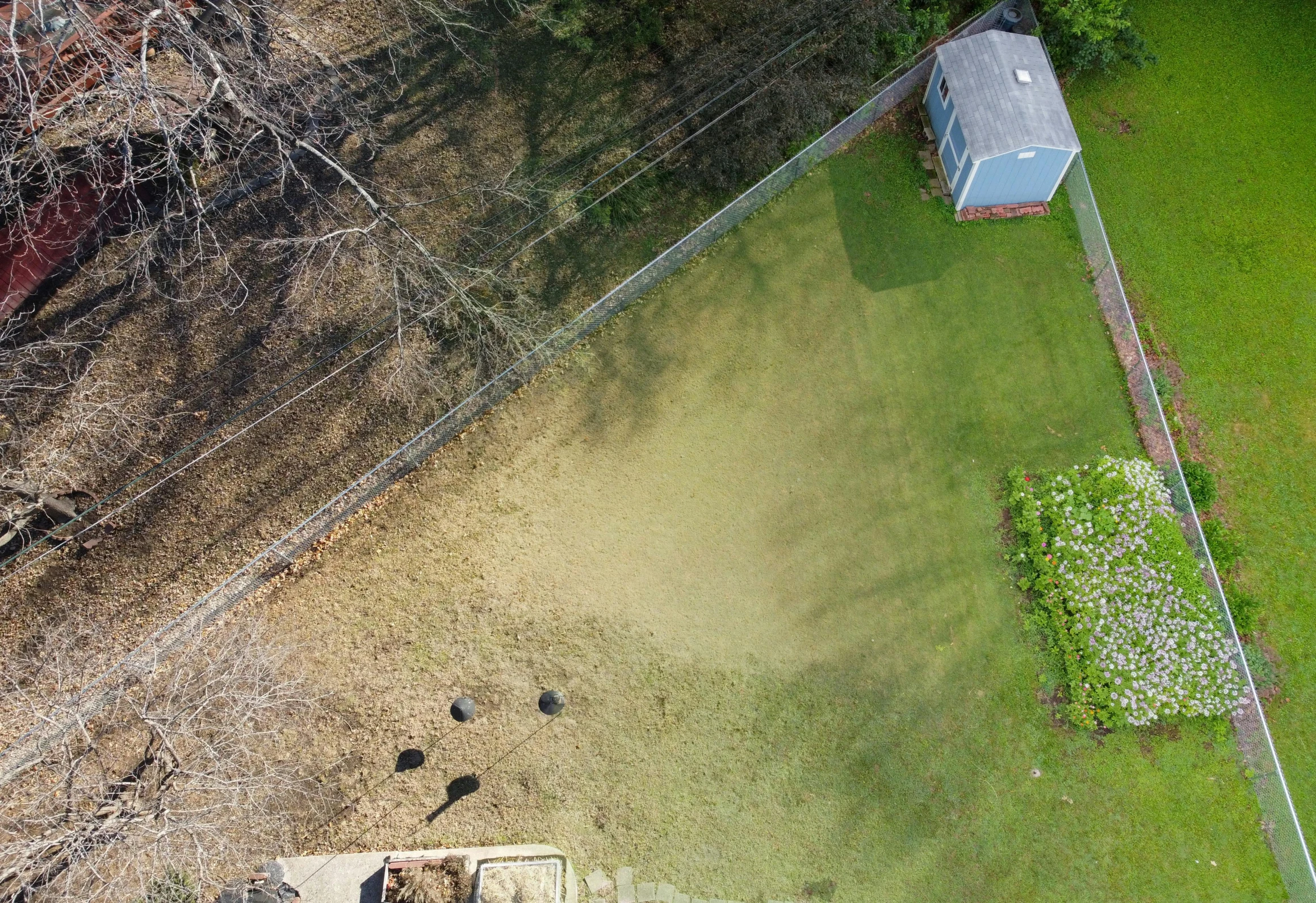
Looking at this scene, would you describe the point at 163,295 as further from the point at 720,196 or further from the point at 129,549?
the point at 720,196

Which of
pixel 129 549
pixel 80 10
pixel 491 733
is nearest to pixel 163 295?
pixel 129 549

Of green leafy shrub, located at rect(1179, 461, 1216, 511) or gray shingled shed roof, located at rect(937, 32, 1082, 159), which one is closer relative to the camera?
green leafy shrub, located at rect(1179, 461, 1216, 511)

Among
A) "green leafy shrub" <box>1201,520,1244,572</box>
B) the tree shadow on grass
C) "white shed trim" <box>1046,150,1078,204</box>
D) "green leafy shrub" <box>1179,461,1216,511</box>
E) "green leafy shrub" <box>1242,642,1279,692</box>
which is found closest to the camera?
"green leafy shrub" <box>1242,642,1279,692</box>

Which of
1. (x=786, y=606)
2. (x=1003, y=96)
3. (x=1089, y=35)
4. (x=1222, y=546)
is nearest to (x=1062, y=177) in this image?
(x=1003, y=96)

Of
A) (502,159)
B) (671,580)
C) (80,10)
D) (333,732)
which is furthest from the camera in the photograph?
(502,159)

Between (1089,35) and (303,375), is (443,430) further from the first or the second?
(1089,35)

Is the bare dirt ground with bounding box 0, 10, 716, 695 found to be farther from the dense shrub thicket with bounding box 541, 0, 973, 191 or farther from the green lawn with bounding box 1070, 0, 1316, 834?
the green lawn with bounding box 1070, 0, 1316, 834

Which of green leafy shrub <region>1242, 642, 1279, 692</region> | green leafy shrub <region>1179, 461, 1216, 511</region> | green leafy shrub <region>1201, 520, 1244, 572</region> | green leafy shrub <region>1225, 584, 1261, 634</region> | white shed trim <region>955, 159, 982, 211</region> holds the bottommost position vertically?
green leafy shrub <region>1242, 642, 1279, 692</region>

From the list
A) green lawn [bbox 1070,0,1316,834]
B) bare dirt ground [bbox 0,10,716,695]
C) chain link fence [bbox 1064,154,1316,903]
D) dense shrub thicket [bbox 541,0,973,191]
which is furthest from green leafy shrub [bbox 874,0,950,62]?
bare dirt ground [bbox 0,10,716,695]
